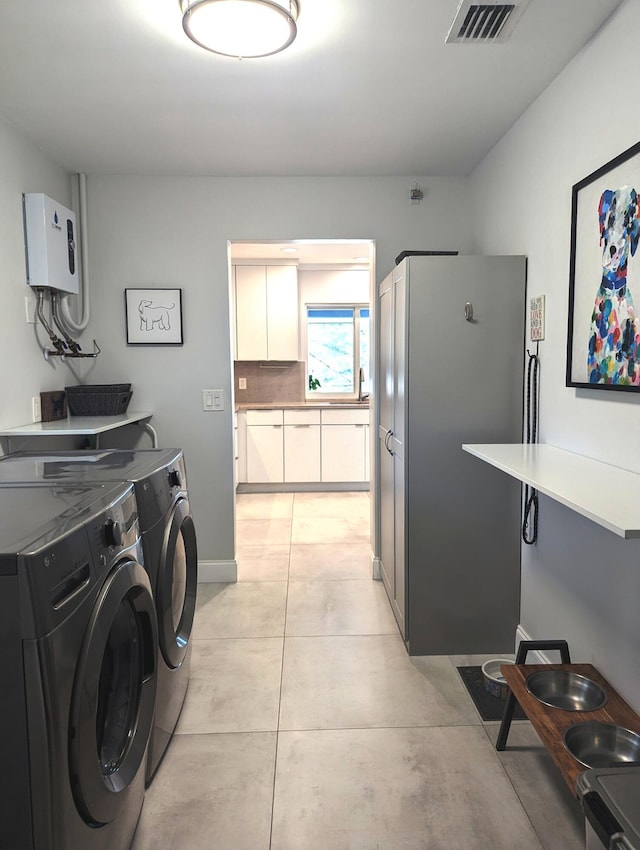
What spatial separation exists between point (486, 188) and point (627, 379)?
176cm

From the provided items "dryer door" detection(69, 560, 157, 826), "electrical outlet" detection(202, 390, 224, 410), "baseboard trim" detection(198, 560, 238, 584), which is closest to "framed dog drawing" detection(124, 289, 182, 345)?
"electrical outlet" detection(202, 390, 224, 410)

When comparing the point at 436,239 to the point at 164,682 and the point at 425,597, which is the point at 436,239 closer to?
the point at 425,597

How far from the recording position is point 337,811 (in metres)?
1.74

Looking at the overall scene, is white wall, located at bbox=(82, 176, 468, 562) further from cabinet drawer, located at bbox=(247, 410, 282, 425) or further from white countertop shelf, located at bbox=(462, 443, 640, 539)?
cabinet drawer, located at bbox=(247, 410, 282, 425)

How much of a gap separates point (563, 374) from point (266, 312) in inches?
158

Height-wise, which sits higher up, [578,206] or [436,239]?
[436,239]

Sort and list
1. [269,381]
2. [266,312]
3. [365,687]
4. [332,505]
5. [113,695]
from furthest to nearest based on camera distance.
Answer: [269,381] < [266,312] < [332,505] < [365,687] < [113,695]

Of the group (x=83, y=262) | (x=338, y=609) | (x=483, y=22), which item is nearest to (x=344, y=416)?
(x=338, y=609)

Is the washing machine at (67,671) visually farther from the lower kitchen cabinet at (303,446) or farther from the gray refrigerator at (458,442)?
the lower kitchen cabinet at (303,446)

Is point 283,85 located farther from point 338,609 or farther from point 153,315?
point 338,609

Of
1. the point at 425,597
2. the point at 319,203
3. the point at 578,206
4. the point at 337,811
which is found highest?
the point at 319,203

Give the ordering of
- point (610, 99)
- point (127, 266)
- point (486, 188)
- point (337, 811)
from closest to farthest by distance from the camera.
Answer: point (337, 811)
point (610, 99)
point (486, 188)
point (127, 266)

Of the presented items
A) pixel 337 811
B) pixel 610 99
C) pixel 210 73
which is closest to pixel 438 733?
pixel 337 811

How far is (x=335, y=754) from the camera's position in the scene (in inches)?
78.7
